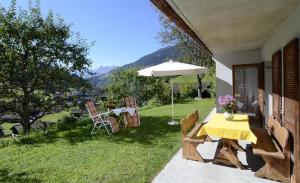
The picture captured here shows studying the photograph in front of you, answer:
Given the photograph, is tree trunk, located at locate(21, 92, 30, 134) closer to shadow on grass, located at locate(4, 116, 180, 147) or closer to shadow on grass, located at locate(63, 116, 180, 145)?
shadow on grass, located at locate(4, 116, 180, 147)

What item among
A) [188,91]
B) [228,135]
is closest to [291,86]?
[228,135]

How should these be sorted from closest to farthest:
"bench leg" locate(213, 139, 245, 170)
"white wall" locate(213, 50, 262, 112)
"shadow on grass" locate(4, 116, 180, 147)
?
"bench leg" locate(213, 139, 245, 170), "shadow on grass" locate(4, 116, 180, 147), "white wall" locate(213, 50, 262, 112)

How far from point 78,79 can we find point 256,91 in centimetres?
731

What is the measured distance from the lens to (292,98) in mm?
4754

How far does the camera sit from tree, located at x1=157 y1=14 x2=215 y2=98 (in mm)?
24156

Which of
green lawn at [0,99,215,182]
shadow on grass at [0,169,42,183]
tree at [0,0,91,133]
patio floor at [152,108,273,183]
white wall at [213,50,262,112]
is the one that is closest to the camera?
patio floor at [152,108,273,183]

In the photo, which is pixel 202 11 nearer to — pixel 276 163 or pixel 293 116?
pixel 293 116

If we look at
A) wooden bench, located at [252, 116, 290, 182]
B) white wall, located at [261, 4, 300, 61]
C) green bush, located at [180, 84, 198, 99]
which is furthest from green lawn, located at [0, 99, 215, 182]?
green bush, located at [180, 84, 198, 99]

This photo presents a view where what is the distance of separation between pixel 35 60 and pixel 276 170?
30.9 ft

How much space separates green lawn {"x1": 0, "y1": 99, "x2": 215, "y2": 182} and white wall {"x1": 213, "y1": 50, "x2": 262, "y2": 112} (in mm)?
3643

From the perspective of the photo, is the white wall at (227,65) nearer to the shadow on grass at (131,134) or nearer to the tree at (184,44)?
the shadow on grass at (131,134)

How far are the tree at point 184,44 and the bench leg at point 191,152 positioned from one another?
59.1 ft

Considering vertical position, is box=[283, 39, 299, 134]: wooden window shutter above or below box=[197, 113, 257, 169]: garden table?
above

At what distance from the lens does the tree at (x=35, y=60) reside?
34.4 feet
